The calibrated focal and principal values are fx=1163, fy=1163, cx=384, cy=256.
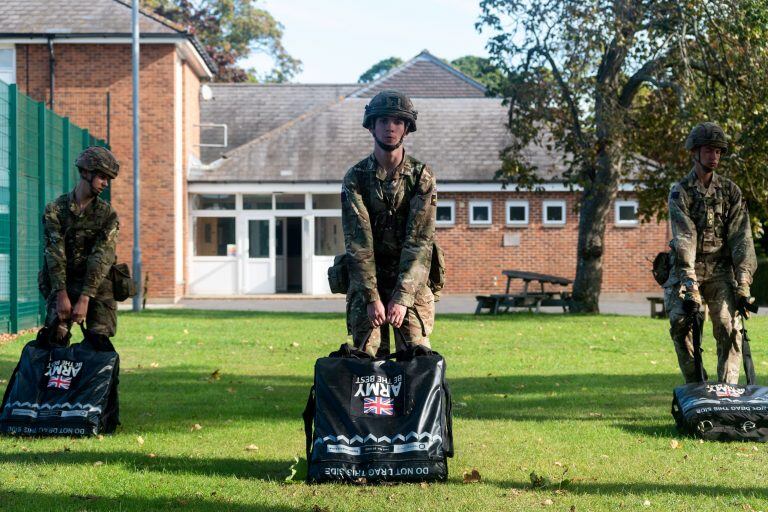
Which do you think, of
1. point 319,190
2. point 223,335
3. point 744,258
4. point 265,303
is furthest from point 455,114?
point 744,258

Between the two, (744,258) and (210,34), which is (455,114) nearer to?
(210,34)

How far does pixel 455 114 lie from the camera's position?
3938cm

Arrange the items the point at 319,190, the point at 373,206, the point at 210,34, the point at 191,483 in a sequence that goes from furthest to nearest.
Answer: the point at 210,34, the point at 319,190, the point at 373,206, the point at 191,483

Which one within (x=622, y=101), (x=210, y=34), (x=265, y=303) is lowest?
(x=265, y=303)

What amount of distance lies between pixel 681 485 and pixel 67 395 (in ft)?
13.4

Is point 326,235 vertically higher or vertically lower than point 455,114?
lower

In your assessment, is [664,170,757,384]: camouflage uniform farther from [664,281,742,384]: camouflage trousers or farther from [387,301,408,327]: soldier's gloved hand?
[387,301,408,327]: soldier's gloved hand

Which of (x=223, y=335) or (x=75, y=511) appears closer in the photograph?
(x=75, y=511)

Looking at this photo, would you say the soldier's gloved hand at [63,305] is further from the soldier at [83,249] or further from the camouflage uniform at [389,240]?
the camouflage uniform at [389,240]

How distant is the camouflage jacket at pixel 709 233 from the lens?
8508mm

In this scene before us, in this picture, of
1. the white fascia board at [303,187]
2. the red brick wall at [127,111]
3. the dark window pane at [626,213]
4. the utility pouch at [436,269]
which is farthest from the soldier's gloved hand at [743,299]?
the dark window pane at [626,213]

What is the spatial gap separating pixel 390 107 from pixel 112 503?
2615 millimetres

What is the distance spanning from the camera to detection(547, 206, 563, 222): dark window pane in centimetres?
3641

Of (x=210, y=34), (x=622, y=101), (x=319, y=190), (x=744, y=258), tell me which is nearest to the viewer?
(x=744, y=258)
